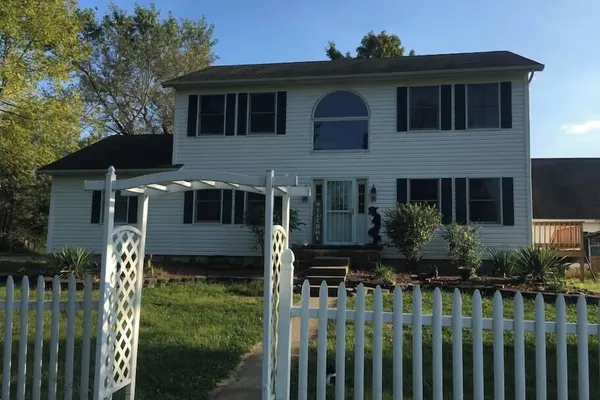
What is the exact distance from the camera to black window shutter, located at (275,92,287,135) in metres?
15.5

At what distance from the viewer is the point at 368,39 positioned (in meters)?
32.3

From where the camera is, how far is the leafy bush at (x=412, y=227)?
42.8 feet

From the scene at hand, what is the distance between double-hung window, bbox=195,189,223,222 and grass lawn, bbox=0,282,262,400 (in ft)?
19.0

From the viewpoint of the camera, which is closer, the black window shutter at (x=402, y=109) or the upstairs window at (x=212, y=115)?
the black window shutter at (x=402, y=109)

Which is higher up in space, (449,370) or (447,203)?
(447,203)

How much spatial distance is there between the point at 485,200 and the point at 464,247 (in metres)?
2.26

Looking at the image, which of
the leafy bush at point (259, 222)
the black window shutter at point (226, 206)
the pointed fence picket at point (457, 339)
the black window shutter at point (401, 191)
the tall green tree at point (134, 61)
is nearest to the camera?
the pointed fence picket at point (457, 339)

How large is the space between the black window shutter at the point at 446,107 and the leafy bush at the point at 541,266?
15.6 feet

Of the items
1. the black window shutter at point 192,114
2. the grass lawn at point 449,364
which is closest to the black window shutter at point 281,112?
the black window shutter at point 192,114

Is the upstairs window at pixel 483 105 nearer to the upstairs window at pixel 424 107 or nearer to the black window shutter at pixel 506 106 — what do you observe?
the black window shutter at pixel 506 106

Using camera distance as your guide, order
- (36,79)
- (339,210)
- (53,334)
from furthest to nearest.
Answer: (36,79) → (339,210) → (53,334)

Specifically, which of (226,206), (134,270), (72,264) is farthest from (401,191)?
(134,270)

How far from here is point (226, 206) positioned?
51.2ft

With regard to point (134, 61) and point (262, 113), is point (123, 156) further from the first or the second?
point (134, 61)
